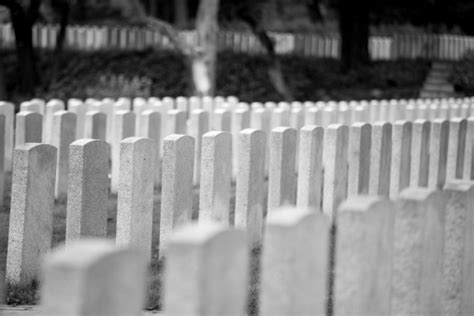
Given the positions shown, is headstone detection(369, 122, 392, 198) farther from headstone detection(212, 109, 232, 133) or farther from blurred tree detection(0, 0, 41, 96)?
blurred tree detection(0, 0, 41, 96)

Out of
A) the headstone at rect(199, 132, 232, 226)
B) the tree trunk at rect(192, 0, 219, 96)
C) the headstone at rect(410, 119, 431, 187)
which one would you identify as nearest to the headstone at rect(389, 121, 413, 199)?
the headstone at rect(410, 119, 431, 187)

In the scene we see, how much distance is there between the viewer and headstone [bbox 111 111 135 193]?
32.1ft

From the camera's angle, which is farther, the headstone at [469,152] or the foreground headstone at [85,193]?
the headstone at [469,152]

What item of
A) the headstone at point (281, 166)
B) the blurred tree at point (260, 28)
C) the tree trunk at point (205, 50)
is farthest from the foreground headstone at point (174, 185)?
the blurred tree at point (260, 28)

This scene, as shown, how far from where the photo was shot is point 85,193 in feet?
19.2

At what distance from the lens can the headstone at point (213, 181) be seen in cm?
654

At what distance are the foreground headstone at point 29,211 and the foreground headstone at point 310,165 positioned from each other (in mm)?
2260

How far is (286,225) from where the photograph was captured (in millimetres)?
3123

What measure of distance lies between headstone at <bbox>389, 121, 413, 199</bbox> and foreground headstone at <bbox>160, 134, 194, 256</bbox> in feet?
9.02

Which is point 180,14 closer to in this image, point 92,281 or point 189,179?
point 189,179

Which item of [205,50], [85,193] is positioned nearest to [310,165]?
[85,193]

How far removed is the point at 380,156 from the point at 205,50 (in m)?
13.0

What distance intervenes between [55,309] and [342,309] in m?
1.06

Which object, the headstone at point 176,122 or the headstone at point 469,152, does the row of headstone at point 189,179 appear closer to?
the headstone at point 469,152
